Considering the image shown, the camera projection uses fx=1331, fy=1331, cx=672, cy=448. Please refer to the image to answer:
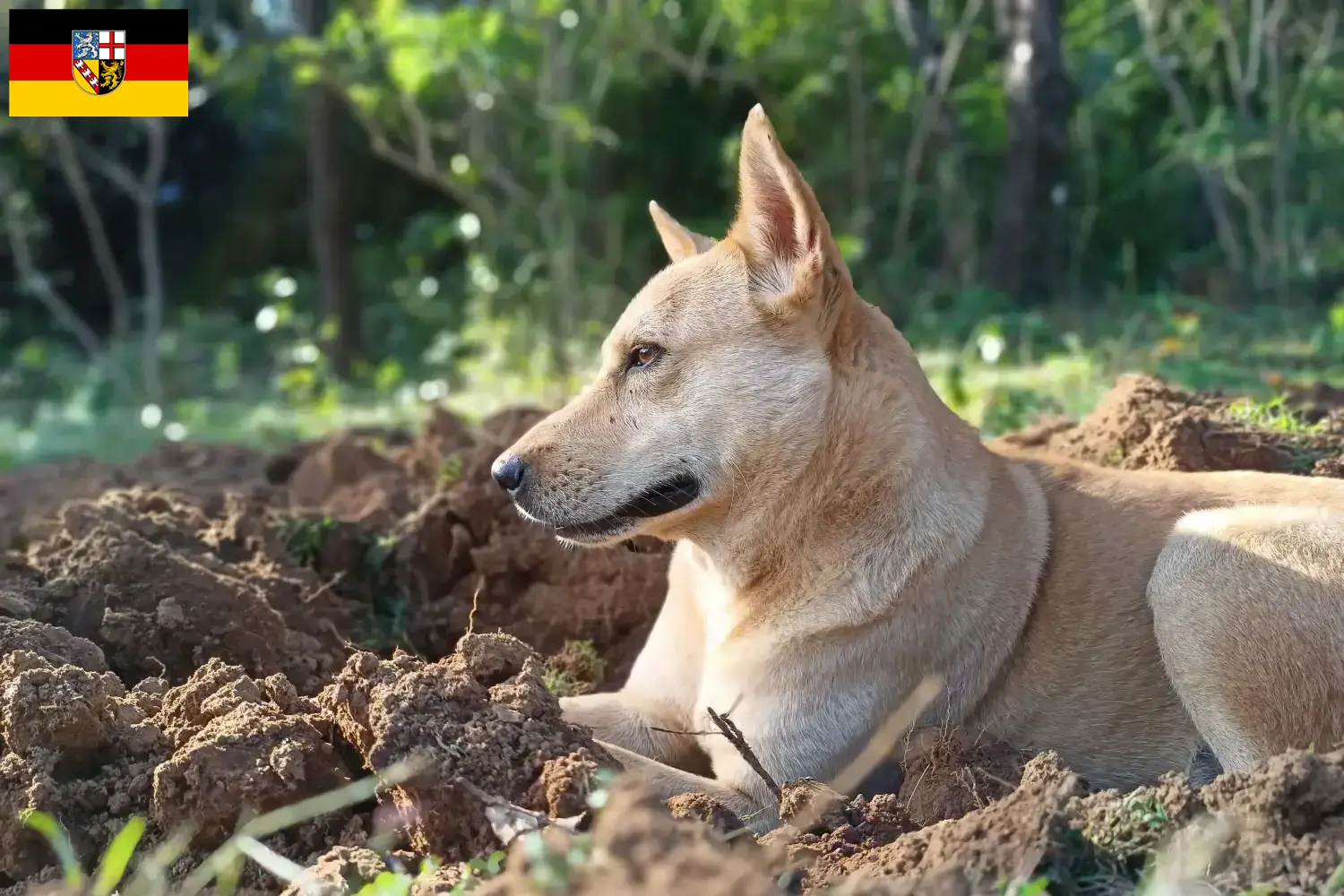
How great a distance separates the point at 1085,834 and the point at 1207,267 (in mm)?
11725

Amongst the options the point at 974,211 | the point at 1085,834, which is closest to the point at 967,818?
the point at 1085,834

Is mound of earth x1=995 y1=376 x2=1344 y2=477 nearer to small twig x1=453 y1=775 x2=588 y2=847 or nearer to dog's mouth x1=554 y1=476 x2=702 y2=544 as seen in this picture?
dog's mouth x1=554 y1=476 x2=702 y2=544

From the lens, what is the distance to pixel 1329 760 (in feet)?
8.54

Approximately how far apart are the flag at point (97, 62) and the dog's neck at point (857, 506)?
584cm

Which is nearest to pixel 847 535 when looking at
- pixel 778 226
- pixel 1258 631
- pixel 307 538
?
pixel 778 226

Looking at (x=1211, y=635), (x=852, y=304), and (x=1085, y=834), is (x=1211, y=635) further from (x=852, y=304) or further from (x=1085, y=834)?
(x=852, y=304)

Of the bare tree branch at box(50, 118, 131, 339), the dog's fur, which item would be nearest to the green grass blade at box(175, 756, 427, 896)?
the dog's fur

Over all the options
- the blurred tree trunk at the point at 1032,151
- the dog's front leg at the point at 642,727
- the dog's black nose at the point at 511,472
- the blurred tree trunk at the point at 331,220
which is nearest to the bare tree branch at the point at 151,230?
the blurred tree trunk at the point at 331,220

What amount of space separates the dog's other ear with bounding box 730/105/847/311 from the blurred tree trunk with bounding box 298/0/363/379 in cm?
984

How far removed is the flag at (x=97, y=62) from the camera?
838cm

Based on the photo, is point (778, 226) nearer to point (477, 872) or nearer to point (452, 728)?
point (452, 728)

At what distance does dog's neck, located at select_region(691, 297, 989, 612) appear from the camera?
3580 millimetres

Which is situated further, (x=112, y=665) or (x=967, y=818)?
(x=112, y=665)

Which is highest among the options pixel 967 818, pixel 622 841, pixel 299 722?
pixel 622 841
